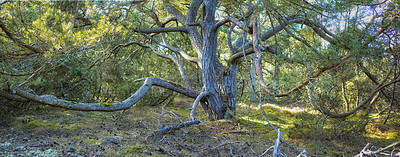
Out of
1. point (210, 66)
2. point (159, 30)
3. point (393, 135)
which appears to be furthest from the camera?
point (159, 30)

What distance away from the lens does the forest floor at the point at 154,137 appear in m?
3.45

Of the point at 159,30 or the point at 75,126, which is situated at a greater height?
the point at 159,30

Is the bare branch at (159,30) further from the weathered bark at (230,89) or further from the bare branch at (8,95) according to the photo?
the bare branch at (8,95)

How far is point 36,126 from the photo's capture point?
14.9 feet

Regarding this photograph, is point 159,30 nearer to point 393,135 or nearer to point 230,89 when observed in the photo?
point 230,89

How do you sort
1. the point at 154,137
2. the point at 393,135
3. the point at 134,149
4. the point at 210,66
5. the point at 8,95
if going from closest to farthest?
1. the point at 134,149
2. the point at 8,95
3. the point at 154,137
4. the point at 393,135
5. the point at 210,66

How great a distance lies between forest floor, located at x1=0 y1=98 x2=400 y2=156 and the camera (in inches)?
136

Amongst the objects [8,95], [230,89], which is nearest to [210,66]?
[230,89]

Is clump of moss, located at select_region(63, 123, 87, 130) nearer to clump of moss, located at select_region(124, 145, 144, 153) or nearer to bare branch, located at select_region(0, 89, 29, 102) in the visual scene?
bare branch, located at select_region(0, 89, 29, 102)

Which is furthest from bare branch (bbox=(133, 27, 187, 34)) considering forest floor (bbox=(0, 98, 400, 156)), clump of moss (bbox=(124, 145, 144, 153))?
clump of moss (bbox=(124, 145, 144, 153))

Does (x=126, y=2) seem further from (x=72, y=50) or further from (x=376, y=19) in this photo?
(x=376, y=19)

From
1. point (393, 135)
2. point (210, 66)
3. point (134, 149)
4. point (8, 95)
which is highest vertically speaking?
point (210, 66)

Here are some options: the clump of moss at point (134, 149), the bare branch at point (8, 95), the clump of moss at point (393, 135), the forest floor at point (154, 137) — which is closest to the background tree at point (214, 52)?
the bare branch at point (8, 95)

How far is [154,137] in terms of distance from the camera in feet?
13.0
